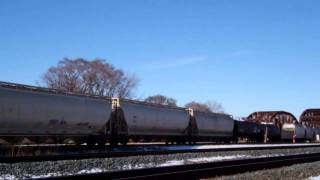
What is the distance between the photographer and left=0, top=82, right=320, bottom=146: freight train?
877 inches

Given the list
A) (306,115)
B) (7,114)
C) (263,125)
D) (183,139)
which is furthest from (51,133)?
(306,115)

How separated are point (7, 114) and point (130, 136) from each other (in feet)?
37.5

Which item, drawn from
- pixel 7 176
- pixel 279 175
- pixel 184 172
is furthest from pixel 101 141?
pixel 184 172

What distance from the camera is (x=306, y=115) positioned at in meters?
101

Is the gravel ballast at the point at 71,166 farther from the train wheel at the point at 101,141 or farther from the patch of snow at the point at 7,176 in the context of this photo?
the train wheel at the point at 101,141

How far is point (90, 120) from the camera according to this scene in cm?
2748

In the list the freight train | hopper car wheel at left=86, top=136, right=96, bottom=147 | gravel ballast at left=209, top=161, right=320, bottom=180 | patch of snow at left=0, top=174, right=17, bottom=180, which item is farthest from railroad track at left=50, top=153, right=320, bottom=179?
hopper car wheel at left=86, top=136, right=96, bottom=147

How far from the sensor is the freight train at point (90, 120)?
73.0 feet

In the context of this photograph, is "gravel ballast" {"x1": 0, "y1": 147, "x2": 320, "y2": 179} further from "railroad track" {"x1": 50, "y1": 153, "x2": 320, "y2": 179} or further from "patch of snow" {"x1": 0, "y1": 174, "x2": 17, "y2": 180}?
"railroad track" {"x1": 50, "y1": 153, "x2": 320, "y2": 179}

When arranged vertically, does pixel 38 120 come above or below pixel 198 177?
above

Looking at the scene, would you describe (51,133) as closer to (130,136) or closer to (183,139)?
(130,136)

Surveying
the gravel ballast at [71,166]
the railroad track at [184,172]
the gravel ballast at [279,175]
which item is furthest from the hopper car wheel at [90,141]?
the gravel ballast at [279,175]

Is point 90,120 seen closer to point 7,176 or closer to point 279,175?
point 7,176

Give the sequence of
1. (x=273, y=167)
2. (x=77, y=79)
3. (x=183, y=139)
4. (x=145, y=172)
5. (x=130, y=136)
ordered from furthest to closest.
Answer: (x=77, y=79) < (x=183, y=139) < (x=130, y=136) < (x=273, y=167) < (x=145, y=172)
